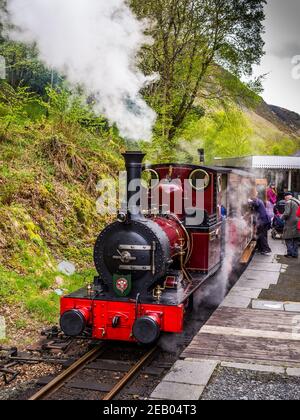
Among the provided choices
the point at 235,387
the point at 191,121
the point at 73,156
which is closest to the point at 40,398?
the point at 235,387

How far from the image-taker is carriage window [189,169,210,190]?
28.0 feet

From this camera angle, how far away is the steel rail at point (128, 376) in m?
5.38

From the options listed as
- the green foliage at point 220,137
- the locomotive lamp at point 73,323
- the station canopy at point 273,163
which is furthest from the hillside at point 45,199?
the station canopy at point 273,163

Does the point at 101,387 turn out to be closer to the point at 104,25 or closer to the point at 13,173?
the point at 13,173

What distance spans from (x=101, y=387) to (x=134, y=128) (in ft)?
23.0

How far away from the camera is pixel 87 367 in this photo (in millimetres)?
6402

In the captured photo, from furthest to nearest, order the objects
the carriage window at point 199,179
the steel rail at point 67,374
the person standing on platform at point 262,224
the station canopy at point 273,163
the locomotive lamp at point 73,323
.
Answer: the station canopy at point 273,163
the person standing on platform at point 262,224
the carriage window at point 199,179
the locomotive lamp at point 73,323
the steel rail at point 67,374

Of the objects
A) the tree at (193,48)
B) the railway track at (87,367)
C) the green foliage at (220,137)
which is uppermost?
the tree at (193,48)

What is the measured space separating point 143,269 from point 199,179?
2.35m

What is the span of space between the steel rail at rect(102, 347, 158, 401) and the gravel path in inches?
36.6

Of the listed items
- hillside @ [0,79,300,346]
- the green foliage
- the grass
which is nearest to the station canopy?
the green foliage

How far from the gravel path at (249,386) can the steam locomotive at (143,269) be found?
102 cm

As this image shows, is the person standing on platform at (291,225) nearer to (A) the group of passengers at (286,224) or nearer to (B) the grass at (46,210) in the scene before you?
(A) the group of passengers at (286,224)

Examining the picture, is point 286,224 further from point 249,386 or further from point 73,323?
point 249,386
